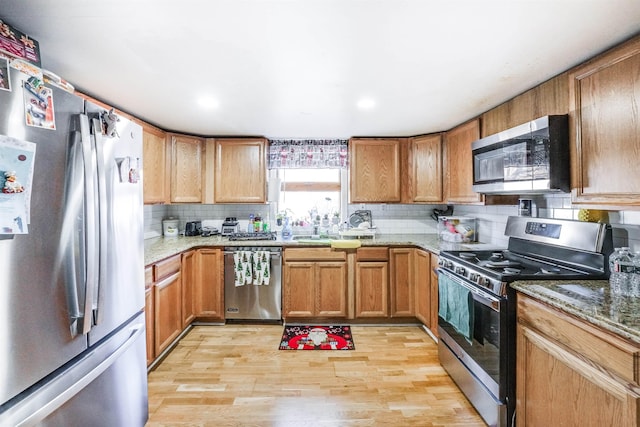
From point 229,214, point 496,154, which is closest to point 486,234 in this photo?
point 496,154

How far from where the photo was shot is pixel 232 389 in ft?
7.17

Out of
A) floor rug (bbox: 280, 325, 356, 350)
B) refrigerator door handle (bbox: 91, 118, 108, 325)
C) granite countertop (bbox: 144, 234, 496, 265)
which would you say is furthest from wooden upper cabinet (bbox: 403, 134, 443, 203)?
refrigerator door handle (bbox: 91, 118, 108, 325)

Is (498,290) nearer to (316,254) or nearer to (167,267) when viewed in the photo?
(316,254)

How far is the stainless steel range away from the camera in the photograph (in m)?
1.69

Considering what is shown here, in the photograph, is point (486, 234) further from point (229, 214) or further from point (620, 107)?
point (229, 214)

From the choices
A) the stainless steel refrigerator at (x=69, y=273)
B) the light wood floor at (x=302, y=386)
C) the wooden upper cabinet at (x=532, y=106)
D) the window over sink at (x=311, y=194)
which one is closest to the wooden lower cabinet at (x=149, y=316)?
the light wood floor at (x=302, y=386)

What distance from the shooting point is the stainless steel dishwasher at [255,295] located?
3275 millimetres

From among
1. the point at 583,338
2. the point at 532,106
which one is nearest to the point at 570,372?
the point at 583,338

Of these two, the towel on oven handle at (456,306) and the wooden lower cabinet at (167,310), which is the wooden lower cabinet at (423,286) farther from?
the wooden lower cabinet at (167,310)

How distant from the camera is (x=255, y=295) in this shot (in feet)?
10.8

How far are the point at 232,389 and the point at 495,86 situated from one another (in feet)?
9.01

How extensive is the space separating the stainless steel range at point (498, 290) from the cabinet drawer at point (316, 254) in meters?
1.13

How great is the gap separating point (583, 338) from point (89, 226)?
80.2 inches

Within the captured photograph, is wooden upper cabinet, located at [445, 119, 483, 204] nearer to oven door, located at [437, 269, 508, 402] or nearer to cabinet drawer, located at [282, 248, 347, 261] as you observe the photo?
oven door, located at [437, 269, 508, 402]
